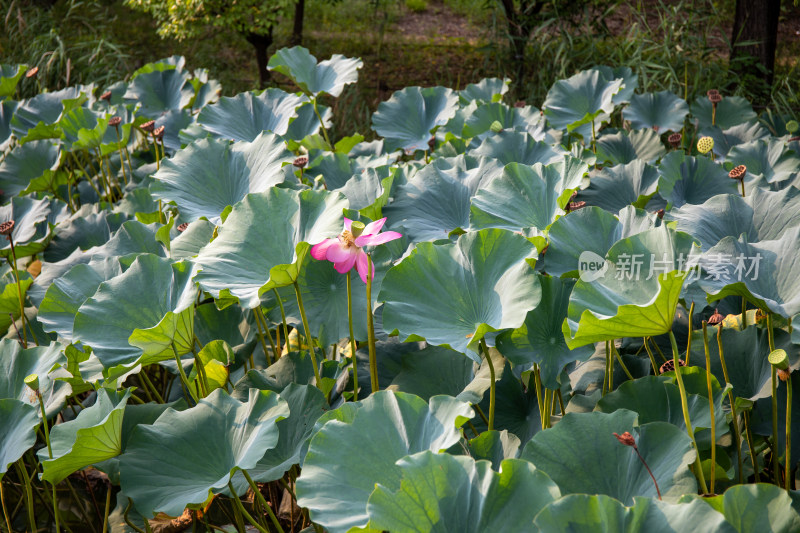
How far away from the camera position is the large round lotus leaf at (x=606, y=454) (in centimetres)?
80

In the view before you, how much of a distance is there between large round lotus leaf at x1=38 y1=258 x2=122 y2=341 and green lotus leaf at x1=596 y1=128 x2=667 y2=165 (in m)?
1.38

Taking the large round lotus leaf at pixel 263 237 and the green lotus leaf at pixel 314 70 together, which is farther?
the green lotus leaf at pixel 314 70

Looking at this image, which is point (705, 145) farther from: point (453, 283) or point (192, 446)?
point (192, 446)

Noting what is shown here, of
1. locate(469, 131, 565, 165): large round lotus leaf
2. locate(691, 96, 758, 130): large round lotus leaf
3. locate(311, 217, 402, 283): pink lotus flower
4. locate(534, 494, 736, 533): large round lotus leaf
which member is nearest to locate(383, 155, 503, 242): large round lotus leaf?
locate(469, 131, 565, 165): large round lotus leaf

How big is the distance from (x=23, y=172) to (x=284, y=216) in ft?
5.12

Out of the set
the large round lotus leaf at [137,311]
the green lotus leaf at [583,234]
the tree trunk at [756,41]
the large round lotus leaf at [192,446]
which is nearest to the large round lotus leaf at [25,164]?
the large round lotus leaf at [137,311]

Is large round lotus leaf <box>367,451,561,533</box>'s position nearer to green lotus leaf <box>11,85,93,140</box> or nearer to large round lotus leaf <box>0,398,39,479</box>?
large round lotus leaf <box>0,398,39,479</box>

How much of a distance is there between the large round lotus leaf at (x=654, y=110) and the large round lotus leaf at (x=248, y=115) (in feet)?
3.81

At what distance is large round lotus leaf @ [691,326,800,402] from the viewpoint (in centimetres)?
101

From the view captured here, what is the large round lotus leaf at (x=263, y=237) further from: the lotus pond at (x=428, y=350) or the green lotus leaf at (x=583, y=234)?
the green lotus leaf at (x=583, y=234)

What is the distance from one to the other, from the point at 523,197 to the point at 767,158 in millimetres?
Result: 855

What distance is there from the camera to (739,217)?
113cm

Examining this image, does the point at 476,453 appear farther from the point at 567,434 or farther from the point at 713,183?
the point at 713,183

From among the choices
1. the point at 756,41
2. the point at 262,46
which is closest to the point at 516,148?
the point at 756,41
